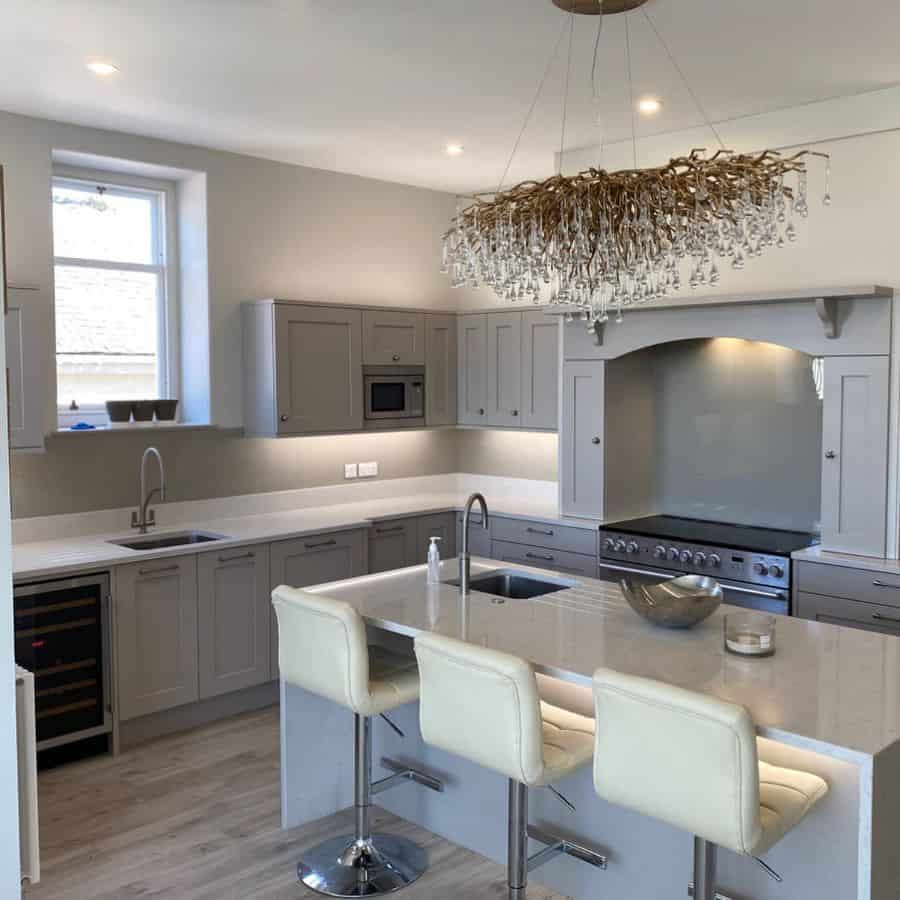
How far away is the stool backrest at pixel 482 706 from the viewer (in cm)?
262

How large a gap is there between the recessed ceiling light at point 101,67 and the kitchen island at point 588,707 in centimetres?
234

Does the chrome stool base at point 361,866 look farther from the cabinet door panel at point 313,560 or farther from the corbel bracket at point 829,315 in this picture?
the corbel bracket at point 829,315

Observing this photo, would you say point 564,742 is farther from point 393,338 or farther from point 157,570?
point 393,338

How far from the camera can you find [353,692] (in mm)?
3139

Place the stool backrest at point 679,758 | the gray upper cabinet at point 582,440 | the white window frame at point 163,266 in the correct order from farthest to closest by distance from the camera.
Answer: the gray upper cabinet at point 582,440 → the white window frame at point 163,266 → the stool backrest at point 679,758

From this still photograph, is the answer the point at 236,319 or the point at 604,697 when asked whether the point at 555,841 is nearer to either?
the point at 604,697

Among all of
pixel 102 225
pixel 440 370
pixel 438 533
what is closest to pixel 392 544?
pixel 438 533

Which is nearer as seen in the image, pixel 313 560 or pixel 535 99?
pixel 535 99

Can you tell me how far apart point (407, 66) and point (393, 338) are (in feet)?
7.50

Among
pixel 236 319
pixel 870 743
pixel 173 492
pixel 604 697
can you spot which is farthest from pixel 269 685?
pixel 870 743

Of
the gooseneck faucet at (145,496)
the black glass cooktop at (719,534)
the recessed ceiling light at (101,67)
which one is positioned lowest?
the black glass cooktop at (719,534)

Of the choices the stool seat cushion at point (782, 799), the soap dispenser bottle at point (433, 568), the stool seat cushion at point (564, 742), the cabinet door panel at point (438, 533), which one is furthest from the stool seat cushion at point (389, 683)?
the cabinet door panel at point (438, 533)

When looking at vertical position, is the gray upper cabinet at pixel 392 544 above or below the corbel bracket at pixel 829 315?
below

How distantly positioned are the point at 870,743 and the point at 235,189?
461 centimetres
